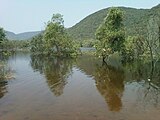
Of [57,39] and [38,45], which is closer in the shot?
[57,39]

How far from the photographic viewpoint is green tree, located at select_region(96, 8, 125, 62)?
7090cm

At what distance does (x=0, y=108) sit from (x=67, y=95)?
8.87 meters

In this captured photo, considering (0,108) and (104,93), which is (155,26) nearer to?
(104,93)

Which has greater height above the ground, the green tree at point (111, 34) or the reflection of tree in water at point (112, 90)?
the green tree at point (111, 34)

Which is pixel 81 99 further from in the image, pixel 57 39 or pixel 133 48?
pixel 57 39

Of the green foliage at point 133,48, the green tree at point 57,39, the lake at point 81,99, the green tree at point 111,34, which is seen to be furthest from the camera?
the green tree at point 57,39

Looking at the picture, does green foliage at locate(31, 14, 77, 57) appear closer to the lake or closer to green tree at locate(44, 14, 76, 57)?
green tree at locate(44, 14, 76, 57)

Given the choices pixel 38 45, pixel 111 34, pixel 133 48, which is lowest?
pixel 38 45

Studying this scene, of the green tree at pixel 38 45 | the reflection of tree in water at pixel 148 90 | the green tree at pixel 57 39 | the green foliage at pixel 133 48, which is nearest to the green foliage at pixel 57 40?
the green tree at pixel 57 39

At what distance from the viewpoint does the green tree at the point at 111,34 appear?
70.9 m

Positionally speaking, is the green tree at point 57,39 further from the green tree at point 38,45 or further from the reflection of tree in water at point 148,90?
the reflection of tree in water at point 148,90

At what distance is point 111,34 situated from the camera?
2749 inches

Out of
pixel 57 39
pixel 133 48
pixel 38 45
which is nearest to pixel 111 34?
pixel 133 48

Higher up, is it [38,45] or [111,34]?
[111,34]
